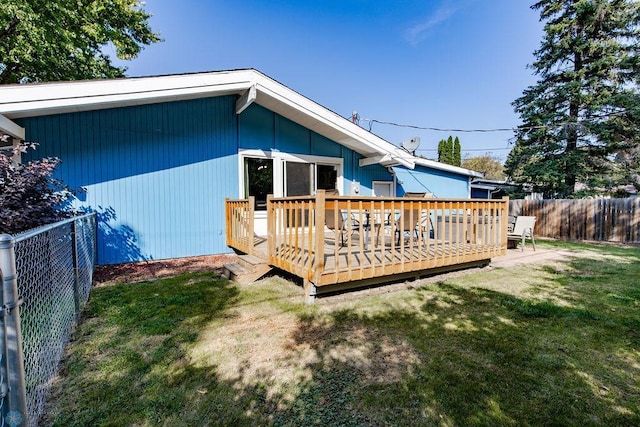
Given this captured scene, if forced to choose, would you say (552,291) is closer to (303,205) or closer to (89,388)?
(303,205)

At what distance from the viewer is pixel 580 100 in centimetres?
→ 1190

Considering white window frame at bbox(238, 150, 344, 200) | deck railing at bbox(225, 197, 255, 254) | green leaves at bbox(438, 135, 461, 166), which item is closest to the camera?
deck railing at bbox(225, 197, 255, 254)

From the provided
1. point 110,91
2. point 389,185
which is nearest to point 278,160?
point 110,91

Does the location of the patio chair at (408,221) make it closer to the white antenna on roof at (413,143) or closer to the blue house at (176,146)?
the blue house at (176,146)

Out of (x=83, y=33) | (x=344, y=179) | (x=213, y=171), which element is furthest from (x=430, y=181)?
(x=83, y=33)

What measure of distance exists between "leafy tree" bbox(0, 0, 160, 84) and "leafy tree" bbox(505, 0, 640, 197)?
16986 mm

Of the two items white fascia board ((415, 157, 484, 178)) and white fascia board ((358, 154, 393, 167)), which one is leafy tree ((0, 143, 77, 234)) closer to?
white fascia board ((358, 154, 393, 167))

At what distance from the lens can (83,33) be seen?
1019cm

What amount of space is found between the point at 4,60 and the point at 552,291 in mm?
16256

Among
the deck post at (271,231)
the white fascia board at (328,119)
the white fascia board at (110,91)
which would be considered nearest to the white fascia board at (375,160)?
the white fascia board at (328,119)

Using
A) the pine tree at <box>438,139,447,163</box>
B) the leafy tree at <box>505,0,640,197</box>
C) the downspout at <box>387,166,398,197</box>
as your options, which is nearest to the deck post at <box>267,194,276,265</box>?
the downspout at <box>387,166,398,197</box>

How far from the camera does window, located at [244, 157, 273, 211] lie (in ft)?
23.2

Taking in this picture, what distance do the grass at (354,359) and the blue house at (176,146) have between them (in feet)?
7.86

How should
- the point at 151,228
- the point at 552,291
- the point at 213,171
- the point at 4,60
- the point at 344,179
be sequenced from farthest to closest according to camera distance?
the point at 4,60 < the point at 344,179 < the point at 213,171 < the point at 151,228 < the point at 552,291
